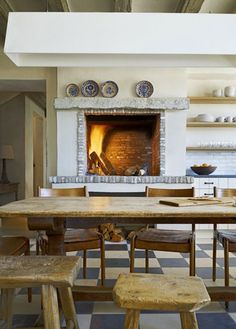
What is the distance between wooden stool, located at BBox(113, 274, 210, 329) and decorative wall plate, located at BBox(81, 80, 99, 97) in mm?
3622

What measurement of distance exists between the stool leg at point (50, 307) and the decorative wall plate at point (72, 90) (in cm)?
357

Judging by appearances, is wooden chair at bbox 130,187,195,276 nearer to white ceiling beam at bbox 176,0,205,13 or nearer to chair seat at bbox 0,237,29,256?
chair seat at bbox 0,237,29,256

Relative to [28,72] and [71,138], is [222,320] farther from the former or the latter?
[28,72]

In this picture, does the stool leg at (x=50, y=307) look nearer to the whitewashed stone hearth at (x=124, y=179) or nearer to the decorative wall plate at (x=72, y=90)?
the whitewashed stone hearth at (x=124, y=179)

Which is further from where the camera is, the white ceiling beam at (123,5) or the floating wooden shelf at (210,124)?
the floating wooden shelf at (210,124)

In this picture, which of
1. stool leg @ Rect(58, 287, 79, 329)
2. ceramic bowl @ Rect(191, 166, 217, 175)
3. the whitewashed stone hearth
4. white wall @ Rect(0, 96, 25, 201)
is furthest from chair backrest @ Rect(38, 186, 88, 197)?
white wall @ Rect(0, 96, 25, 201)

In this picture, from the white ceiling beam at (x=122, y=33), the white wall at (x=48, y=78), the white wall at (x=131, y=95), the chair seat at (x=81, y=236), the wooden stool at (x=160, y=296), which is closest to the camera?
the wooden stool at (x=160, y=296)

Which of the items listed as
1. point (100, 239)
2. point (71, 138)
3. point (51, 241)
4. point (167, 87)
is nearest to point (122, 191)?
point (71, 138)

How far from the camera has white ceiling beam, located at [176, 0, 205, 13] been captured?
339 cm

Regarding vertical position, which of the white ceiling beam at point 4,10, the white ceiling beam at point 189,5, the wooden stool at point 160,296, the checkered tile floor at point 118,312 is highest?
the white ceiling beam at point 4,10

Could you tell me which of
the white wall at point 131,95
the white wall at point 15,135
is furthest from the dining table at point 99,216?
the white wall at point 15,135

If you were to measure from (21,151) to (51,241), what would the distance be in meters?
5.73

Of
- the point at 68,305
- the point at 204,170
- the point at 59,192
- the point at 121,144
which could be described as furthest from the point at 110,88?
the point at 68,305

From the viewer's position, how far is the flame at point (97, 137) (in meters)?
5.01
